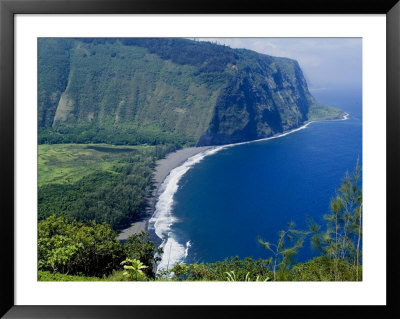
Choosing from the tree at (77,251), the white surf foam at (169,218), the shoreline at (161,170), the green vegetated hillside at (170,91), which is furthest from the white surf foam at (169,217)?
the tree at (77,251)

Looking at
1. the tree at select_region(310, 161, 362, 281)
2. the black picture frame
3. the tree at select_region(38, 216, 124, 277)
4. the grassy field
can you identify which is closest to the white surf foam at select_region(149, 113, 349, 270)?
the grassy field

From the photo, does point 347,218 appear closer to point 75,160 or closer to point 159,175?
point 159,175

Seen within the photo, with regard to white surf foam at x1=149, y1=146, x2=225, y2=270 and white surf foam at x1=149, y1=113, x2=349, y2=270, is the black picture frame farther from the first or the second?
white surf foam at x1=149, y1=146, x2=225, y2=270

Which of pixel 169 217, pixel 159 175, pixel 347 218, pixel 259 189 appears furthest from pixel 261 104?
pixel 347 218

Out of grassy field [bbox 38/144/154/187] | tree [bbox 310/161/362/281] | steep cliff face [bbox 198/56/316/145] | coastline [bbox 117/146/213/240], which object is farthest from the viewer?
steep cliff face [bbox 198/56/316/145]

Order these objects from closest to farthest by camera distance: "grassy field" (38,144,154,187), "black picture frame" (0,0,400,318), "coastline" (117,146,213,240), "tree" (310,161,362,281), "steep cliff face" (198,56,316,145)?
1. "black picture frame" (0,0,400,318)
2. "tree" (310,161,362,281)
3. "coastline" (117,146,213,240)
4. "grassy field" (38,144,154,187)
5. "steep cliff face" (198,56,316,145)
